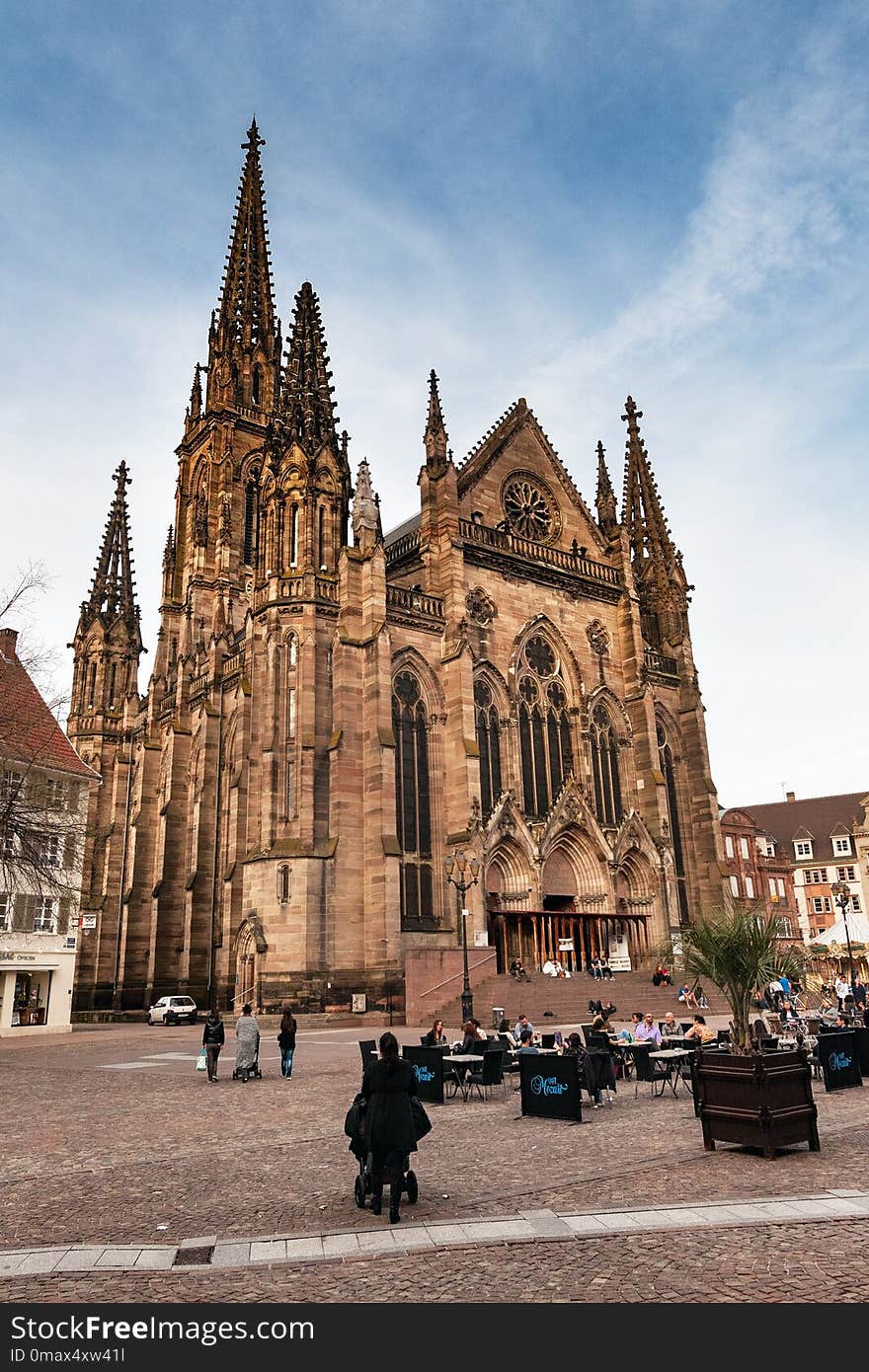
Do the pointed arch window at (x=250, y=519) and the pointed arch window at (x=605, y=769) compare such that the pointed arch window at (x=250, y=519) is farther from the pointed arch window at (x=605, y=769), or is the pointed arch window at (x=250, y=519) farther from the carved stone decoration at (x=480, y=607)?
the pointed arch window at (x=605, y=769)

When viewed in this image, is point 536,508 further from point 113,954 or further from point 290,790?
point 113,954

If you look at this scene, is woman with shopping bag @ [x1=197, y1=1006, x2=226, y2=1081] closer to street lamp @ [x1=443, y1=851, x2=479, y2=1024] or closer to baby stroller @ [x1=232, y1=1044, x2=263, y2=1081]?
baby stroller @ [x1=232, y1=1044, x2=263, y2=1081]

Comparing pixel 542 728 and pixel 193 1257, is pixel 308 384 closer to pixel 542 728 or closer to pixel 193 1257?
pixel 542 728

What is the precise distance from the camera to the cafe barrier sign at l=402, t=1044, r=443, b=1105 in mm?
15062

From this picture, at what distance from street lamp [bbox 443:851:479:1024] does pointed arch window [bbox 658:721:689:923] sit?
13.4 metres

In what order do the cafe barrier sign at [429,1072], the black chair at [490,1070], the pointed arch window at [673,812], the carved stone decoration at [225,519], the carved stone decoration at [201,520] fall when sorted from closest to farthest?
the cafe barrier sign at [429,1072] < the black chair at [490,1070] < the pointed arch window at [673,812] < the carved stone decoration at [225,519] < the carved stone decoration at [201,520]

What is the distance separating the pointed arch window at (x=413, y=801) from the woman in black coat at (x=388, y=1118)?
2755 centimetres

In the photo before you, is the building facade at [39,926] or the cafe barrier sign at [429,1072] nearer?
the cafe barrier sign at [429,1072]

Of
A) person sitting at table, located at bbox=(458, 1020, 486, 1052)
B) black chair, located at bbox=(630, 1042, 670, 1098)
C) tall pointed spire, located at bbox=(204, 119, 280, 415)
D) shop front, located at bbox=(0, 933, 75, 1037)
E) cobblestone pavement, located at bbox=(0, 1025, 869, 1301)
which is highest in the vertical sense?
tall pointed spire, located at bbox=(204, 119, 280, 415)

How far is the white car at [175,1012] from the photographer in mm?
38344

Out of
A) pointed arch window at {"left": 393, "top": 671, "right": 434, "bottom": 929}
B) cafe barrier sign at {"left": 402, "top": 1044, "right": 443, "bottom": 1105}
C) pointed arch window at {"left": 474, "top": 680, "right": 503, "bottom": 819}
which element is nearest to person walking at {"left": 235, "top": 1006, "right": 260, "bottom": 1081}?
cafe barrier sign at {"left": 402, "top": 1044, "right": 443, "bottom": 1105}

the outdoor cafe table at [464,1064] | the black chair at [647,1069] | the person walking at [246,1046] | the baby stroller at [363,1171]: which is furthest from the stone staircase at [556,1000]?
the baby stroller at [363,1171]

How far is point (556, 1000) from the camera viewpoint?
31688mm
